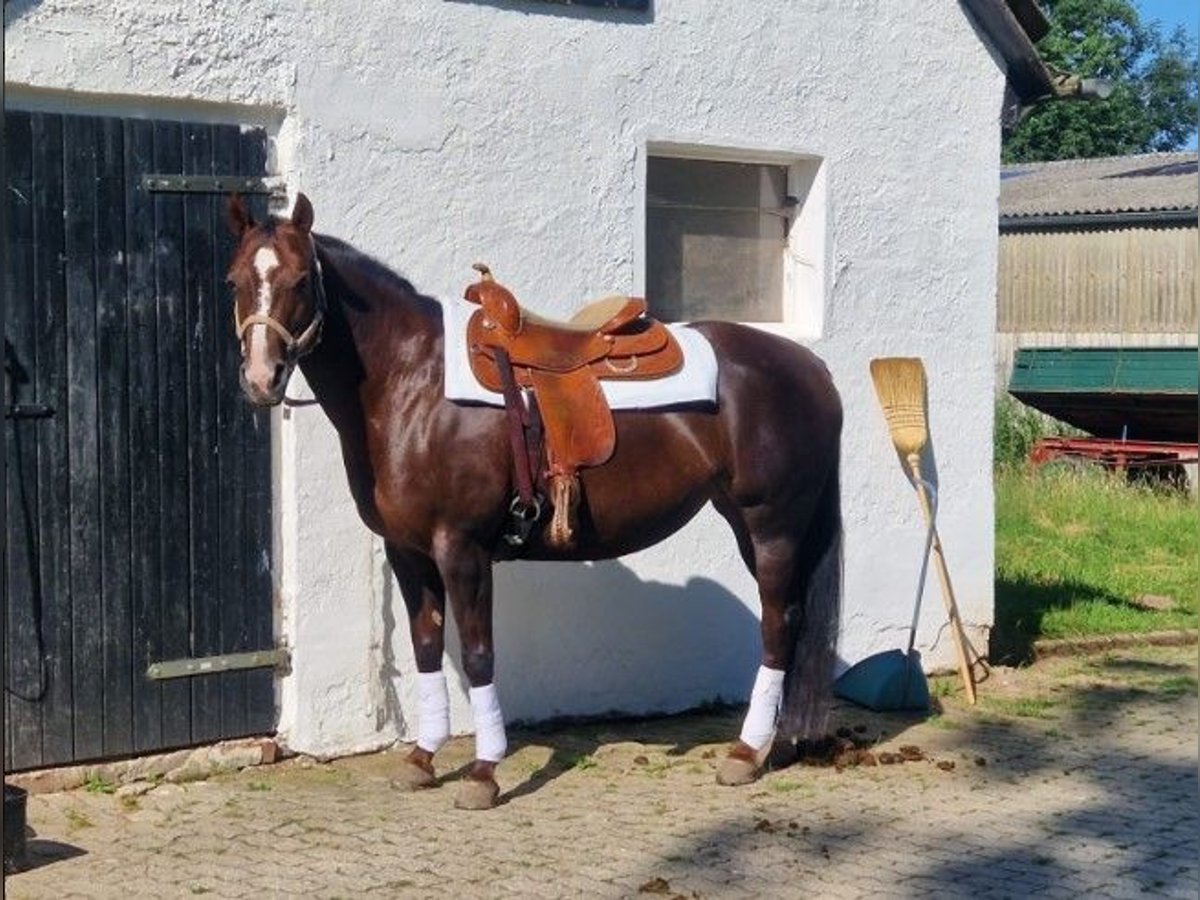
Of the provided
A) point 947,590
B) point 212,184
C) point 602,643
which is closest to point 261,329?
point 212,184

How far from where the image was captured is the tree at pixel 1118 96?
149 feet

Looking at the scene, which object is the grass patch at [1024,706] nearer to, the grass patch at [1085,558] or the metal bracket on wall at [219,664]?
the grass patch at [1085,558]

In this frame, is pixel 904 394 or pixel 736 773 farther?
pixel 904 394

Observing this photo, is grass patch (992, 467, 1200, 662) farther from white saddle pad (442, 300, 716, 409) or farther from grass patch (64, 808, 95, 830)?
grass patch (64, 808, 95, 830)

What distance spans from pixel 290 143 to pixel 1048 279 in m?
22.0

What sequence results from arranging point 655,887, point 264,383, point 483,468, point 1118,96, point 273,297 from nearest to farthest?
1. point 655,887
2. point 264,383
3. point 273,297
4. point 483,468
5. point 1118,96

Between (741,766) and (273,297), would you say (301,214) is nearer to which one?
(273,297)

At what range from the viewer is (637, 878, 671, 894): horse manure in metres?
5.46

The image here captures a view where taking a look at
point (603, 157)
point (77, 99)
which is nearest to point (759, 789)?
point (603, 157)

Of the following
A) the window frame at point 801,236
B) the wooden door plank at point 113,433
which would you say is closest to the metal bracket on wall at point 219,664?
the wooden door plank at point 113,433

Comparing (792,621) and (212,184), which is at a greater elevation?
(212,184)

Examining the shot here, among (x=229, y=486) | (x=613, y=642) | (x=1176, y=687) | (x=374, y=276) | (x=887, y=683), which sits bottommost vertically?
(x=1176, y=687)

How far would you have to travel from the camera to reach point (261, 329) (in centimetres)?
588

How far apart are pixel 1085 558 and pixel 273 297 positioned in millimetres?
8808
